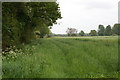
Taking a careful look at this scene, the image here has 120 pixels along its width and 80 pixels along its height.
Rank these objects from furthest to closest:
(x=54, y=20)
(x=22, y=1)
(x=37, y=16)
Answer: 1. (x=54, y=20)
2. (x=37, y=16)
3. (x=22, y=1)

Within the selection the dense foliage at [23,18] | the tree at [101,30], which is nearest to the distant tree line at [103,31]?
the tree at [101,30]

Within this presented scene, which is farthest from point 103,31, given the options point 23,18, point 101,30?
point 23,18

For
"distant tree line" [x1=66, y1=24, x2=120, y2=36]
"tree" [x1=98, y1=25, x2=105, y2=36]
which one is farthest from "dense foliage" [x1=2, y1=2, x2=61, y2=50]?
"tree" [x1=98, y1=25, x2=105, y2=36]

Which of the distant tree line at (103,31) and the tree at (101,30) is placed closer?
the distant tree line at (103,31)

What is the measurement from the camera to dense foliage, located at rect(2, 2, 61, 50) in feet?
54.4

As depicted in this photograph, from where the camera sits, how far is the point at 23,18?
Answer: 86.2 ft

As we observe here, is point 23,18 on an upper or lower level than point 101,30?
lower

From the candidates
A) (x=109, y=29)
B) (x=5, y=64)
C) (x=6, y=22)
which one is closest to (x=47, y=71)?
(x=5, y=64)

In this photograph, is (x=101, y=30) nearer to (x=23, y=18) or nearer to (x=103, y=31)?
(x=103, y=31)

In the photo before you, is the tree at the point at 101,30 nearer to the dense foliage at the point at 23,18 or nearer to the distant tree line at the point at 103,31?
the distant tree line at the point at 103,31

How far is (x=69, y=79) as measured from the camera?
8.77 metres

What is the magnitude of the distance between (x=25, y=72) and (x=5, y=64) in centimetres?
145

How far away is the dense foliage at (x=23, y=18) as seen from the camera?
653 inches

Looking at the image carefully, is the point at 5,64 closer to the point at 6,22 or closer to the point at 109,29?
the point at 6,22
